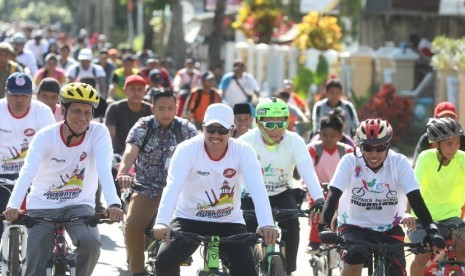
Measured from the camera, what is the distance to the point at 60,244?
8977 millimetres

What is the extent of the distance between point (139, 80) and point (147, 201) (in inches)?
102

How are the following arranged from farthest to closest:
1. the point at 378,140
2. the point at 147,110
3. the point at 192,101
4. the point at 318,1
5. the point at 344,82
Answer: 1. the point at 318,1
2. the point at 344,82
3. the point at 192,101
4. the point at 147,110
5. the point at 378,140

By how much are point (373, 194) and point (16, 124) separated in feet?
→ 11.2

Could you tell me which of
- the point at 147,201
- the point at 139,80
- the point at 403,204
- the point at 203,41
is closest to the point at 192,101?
the point at 139,80

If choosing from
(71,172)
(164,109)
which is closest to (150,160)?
(164,109)

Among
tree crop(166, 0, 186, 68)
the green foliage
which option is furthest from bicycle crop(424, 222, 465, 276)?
tree crop(166, 0, 186, 68)

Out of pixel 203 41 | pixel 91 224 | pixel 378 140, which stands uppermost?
pixel 378 140

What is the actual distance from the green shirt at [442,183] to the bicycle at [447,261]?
0.86 feet

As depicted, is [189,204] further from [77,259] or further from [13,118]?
[13,118]

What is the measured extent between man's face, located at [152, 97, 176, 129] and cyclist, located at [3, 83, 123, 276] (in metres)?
1.89

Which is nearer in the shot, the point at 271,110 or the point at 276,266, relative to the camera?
the point at 276,266

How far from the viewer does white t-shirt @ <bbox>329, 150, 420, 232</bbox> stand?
9.05 meters

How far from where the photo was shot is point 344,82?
97.2ft

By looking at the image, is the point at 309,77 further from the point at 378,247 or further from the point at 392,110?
the point at 378,247
